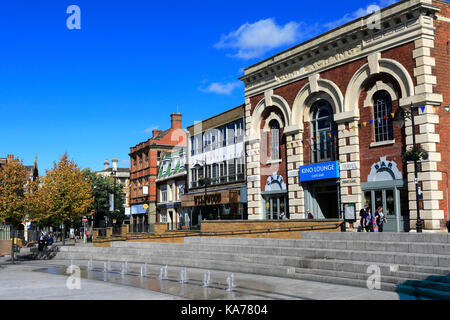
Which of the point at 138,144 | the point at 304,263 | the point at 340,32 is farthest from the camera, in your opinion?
the point at 138,144

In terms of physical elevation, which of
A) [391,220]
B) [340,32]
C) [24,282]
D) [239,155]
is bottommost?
[24,282]

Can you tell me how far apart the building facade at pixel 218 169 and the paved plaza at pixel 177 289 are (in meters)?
17.5

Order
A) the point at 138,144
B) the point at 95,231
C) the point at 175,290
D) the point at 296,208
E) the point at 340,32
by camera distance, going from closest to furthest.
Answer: the point at 175,290 < the point at 340,32 < the point at 296,208 < the point at 95,231 < the point at 138,144

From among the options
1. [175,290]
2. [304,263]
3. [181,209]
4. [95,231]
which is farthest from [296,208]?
[181,209]

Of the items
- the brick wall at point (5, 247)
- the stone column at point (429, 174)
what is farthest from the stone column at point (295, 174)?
the brick wall at point (5, 247)

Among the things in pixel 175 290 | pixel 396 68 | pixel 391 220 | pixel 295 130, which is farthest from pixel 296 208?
pixel 175 290

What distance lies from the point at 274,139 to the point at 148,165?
→ 3398cm

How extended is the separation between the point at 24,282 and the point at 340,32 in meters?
21.5

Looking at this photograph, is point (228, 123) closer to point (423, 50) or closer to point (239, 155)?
point (239, 155)

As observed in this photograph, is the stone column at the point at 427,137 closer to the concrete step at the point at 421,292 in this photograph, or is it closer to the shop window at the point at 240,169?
the concrete step at the point at 421,292

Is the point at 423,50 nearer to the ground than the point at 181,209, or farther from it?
farther from it

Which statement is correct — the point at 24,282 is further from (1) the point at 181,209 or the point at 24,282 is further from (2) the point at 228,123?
(1) the point at 181,209

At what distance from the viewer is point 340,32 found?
28.1 meters

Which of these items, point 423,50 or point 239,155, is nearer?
point 423,50
